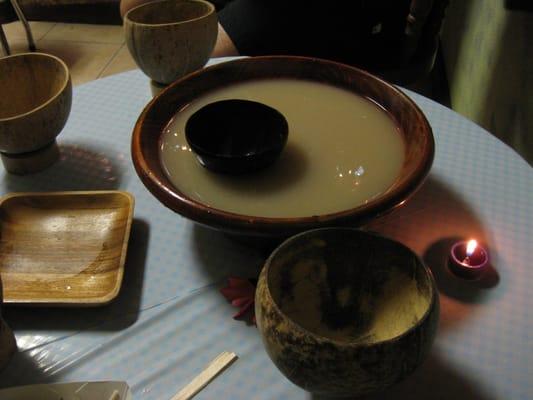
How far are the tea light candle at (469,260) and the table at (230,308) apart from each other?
0.01 meters

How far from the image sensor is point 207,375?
1.91 ft

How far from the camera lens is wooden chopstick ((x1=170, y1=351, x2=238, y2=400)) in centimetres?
57

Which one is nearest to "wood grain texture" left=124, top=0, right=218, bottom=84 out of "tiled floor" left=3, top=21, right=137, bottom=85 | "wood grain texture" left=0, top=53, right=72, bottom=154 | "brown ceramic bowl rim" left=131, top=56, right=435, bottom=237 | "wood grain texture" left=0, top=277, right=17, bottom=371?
"wood grain texture" left=0, top=53, right=72, bottom=154

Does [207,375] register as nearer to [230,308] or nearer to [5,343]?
[230,308]

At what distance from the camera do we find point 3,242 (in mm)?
750

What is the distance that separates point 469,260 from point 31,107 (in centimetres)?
78

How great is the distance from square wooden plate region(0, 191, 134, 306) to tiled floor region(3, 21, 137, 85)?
1895mm

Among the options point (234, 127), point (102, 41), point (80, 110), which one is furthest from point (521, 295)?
point (102, 41)

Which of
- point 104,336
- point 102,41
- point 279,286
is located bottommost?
point 102,41

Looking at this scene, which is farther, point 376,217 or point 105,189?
point 105,189

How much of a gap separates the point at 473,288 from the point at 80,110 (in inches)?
31.0

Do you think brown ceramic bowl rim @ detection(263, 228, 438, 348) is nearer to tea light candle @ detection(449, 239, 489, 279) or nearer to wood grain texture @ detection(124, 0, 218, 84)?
tea light candle @ detection(449, 239, 489, 279)

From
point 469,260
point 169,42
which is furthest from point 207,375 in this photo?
point 169,42

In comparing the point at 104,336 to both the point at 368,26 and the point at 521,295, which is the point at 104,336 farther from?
the point at 368,26
